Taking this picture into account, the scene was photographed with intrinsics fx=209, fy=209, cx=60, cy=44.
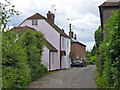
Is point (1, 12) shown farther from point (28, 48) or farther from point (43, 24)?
point (43, 24)

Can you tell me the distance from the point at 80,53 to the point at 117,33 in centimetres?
4467

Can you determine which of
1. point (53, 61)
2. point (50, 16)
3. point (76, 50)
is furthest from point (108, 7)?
point (76, 50)

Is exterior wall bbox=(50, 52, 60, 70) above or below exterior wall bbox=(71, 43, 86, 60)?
below

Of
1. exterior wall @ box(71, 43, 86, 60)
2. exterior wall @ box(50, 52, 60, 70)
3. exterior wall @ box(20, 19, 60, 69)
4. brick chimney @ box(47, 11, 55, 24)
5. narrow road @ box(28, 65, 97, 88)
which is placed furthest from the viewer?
exterior wall @ box(71, 43, 86, 60)

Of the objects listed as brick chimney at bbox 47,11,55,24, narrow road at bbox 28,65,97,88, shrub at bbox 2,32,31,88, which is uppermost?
brick chimney at bbox 47,11,55,24

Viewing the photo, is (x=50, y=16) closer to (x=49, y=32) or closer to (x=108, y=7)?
(x=49, y=32)

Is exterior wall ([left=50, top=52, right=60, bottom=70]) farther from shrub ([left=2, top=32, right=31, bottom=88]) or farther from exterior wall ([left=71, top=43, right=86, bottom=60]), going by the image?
shrub ([left=2, top=32, right=31, bottom=88])

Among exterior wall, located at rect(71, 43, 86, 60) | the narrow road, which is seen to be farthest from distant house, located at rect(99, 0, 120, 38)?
exterior wall, located at rect(71, 43, 86, 60)

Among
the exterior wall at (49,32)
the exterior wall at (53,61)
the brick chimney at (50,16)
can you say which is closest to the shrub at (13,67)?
the exterior wall at (53,61)

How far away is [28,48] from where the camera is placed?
648 inches

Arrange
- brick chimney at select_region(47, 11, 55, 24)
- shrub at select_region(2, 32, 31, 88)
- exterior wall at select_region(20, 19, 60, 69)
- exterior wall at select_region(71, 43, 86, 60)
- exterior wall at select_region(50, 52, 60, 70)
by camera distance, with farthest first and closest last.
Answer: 1. exterior wall at select_region(71, 43, 86, 60)
2. brick chimney at select_region(47, 11, 55, 24)
3. exterior wall at select_region(20, 19, 60, 69)
4. exterior wall at select_region(50, 52, 60, 70)
5. shrub at select_region(2, 32, 31, 88)

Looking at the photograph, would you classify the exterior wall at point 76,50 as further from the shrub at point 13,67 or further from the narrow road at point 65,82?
the shrub at point 13,67

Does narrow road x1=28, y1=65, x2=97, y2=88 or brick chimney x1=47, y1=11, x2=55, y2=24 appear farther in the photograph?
brick chimney x1=47, y1=11, x2=55, y2=24

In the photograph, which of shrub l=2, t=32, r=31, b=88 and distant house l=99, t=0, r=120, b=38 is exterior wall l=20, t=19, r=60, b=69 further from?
shrub l=2, t=32, r=31, b=88
